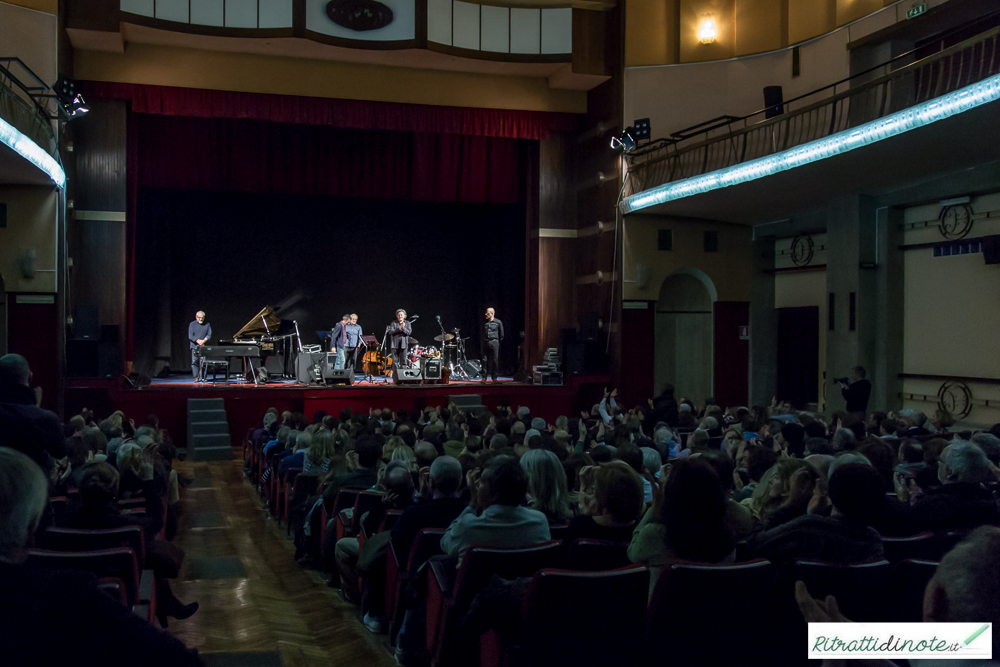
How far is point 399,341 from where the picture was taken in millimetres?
13180

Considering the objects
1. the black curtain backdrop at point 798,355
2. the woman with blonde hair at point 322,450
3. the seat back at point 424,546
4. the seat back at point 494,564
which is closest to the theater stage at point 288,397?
the black curtain backdrop at point 798,355

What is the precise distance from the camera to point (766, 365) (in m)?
13.6

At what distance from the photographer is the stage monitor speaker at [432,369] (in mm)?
12586

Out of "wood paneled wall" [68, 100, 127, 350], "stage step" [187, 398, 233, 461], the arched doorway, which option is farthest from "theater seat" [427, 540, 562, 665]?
the arched doorway

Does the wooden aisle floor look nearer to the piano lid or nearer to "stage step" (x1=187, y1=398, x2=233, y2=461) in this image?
"stage step" (x1=187, y1=398, x2=233, y2=461)

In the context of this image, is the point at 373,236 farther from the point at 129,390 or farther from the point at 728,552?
the point at 728,552

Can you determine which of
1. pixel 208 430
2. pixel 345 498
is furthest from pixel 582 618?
pixel 208 430

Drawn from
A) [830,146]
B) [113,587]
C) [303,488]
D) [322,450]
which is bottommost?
[303,488]

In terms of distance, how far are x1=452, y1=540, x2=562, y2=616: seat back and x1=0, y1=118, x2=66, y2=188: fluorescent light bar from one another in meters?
7.43

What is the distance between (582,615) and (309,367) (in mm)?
10541

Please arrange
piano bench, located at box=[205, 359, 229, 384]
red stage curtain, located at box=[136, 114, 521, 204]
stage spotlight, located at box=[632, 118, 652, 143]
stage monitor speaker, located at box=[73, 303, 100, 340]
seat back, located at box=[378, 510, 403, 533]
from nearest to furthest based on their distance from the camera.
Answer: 1. seat back, located at box=[378, 510, 403, 533]
2. stage monitor speaker, located at box=[73, 303, 100, 340]
3. stage spotlight, located at box=[632, 118, 652, 143]
4. piano bench, located at box=[205, 359, 229, 384]
5. red stage curtain, located at box=[136, 114, 521, 204]

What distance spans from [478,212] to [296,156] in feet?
12.4

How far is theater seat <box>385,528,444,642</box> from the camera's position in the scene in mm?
3223

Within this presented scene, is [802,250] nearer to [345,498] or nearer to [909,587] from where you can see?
[345,498]
